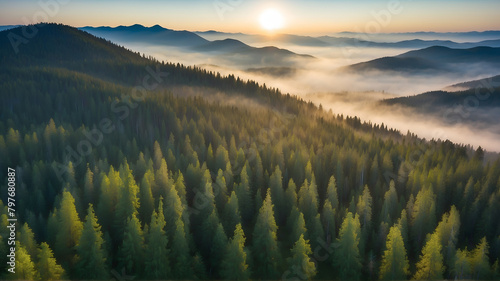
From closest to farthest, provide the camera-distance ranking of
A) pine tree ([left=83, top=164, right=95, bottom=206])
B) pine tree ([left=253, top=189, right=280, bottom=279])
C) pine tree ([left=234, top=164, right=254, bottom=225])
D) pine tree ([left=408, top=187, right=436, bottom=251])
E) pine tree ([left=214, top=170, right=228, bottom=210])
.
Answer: pine tree ([left=253, top=189, right=280, bottom=279])
pine tree ([left=83, top=164, right=95, bottom=206])
pine tree ([left=408, top=187, right=436, bottom=251])
pine tree ([left=214, top=170, right=228, bottom=210])
pine tree ([left=234, top=164, right=254, bottom=225])

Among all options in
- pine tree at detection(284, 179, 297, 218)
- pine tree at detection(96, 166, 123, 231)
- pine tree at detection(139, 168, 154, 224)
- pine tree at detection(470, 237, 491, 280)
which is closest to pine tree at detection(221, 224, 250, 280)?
pine tree at detection(139, 168, 154, 224)

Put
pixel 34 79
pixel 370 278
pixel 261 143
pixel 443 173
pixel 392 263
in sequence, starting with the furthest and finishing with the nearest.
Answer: pixel 34 79, pixel 261 143, pixel 443 173, pixel 370 278, pixel 392 263

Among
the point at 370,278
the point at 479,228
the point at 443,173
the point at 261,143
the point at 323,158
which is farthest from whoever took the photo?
the point at 261,143

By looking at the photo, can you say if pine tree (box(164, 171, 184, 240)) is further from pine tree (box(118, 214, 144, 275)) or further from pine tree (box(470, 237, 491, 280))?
pine tree (box(470, 237, 491, 280))

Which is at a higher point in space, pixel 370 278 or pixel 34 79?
pixel 34 79

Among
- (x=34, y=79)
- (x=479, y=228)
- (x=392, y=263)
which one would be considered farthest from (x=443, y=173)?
(x=34, y=79)

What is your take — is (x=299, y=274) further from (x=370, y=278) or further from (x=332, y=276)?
(x=370, y=278)

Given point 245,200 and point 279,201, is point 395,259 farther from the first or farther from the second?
point 245,200

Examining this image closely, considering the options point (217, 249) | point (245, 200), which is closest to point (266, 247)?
point (217, 249)
